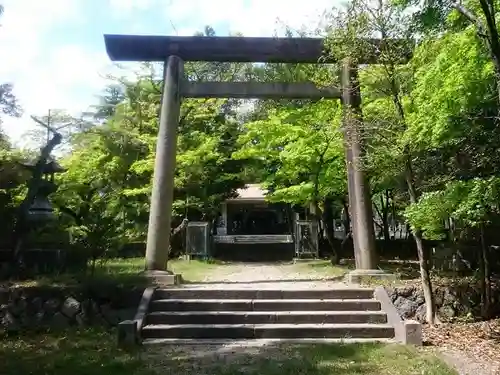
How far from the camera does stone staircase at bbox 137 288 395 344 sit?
7969 mm

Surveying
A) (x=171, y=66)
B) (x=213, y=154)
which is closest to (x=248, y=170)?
(x=213, y=154)

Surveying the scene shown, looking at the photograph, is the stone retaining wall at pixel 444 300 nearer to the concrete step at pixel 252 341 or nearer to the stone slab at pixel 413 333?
the concrete step at pixel 252 341

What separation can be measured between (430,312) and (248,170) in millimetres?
14250

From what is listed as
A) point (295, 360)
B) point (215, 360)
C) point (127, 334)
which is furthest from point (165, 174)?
point (295, 360)

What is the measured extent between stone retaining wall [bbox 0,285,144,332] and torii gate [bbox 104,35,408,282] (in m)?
1.35

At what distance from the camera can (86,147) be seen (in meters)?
19.4

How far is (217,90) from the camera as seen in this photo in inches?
448

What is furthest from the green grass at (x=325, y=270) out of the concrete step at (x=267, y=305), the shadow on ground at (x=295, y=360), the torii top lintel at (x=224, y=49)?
the torii top lintel at (x=224, y=49)

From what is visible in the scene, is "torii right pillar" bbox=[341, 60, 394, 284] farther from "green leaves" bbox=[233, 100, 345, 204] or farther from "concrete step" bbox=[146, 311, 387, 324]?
"green leaves" bbox=[233, 100, 345, 204]

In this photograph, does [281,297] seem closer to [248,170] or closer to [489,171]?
[489,171]

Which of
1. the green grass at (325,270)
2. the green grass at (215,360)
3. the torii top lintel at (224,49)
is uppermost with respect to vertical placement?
the torii top lintel at (224,49)

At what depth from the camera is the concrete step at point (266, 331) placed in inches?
312

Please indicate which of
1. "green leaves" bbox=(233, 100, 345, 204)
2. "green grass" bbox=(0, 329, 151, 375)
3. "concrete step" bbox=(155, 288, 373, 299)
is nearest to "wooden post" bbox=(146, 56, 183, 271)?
"concrete step" bbox=(155, 288, 373, 299)

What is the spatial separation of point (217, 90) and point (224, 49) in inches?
36.9
